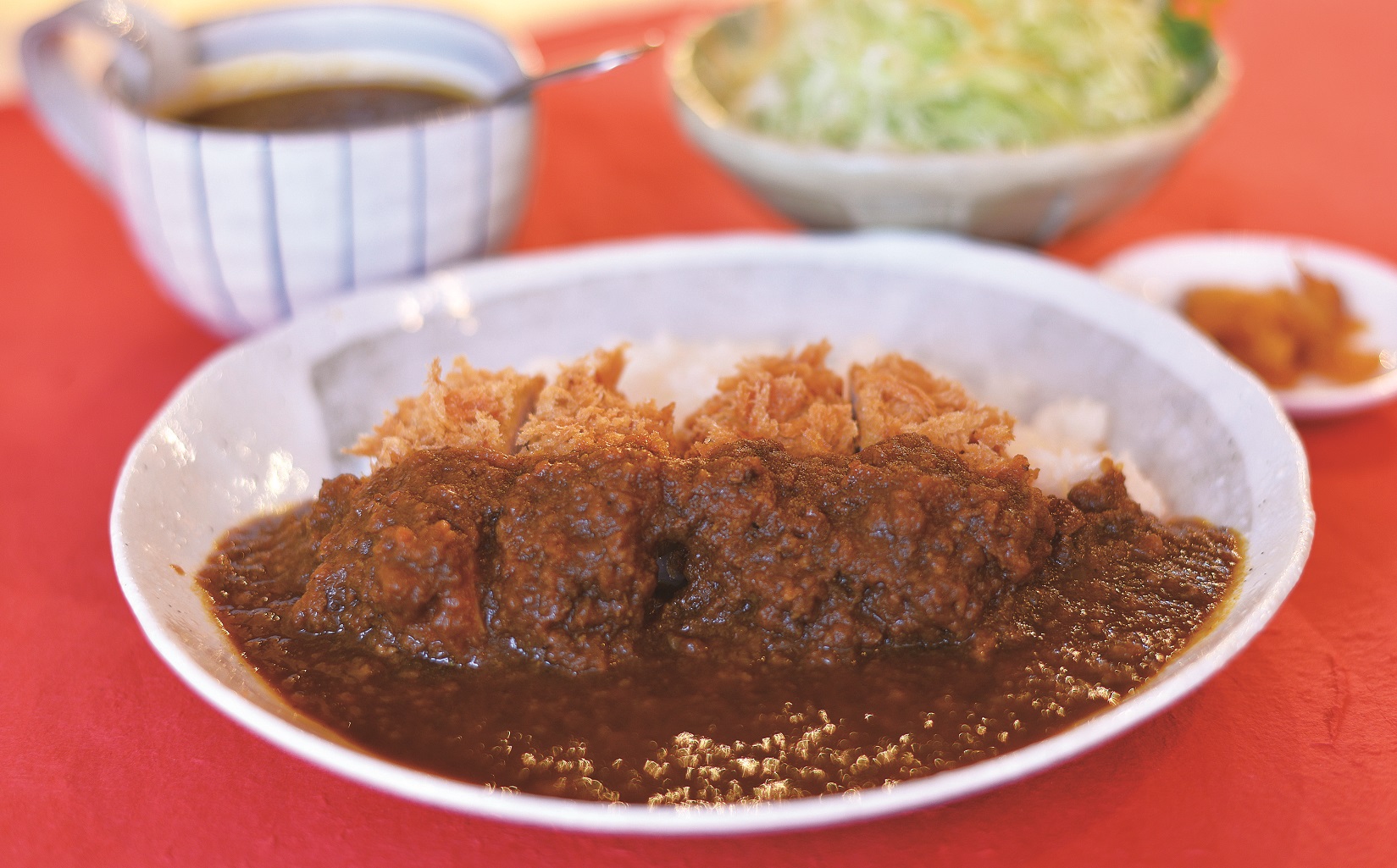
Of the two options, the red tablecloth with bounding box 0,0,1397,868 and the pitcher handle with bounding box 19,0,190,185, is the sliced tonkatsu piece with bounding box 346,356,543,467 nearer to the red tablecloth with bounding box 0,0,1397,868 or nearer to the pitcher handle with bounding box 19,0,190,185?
the red tablecloth with bounding box 0,0,1397,868

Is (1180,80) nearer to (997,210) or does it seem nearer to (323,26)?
(997,210)

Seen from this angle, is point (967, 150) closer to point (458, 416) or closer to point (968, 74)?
point (968, 74)

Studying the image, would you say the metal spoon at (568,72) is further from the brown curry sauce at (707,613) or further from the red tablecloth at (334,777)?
the brown curry sauce at (707,613)

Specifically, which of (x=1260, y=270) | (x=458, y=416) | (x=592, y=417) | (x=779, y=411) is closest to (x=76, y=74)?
(x=458, y=416)

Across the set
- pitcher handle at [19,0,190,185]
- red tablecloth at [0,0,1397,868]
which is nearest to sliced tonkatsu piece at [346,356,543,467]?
red tablecloth at [0,0,1397,868]

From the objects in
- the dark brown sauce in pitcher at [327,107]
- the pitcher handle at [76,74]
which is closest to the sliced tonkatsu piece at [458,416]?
the dark brown sauce in pitcher at [327,107]
